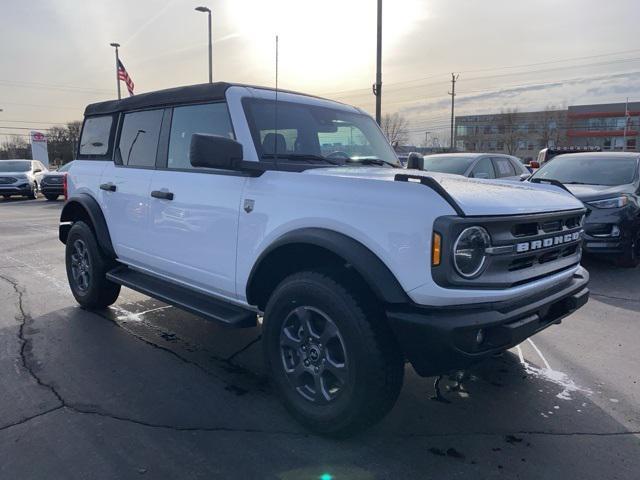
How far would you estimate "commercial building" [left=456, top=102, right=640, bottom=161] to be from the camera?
81256mm

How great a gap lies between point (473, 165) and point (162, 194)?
7.22m

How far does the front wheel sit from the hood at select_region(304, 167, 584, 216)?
27.8 inches

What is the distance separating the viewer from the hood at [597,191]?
7.26 meters

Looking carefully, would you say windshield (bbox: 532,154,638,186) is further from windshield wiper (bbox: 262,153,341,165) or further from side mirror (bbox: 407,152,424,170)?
windshield wiper (bbox: 262,153,341,165)

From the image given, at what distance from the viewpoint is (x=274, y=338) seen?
10.3 ft

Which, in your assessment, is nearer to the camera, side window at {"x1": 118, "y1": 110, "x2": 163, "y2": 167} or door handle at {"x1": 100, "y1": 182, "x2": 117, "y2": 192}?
side window at {"x1": 118, "y1": 110, "x2": 163, "y2": 167}

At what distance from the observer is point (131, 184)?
14.8 feet

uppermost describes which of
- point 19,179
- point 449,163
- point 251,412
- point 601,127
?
point 601,127

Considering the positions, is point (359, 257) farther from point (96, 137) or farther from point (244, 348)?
point (96, 137)

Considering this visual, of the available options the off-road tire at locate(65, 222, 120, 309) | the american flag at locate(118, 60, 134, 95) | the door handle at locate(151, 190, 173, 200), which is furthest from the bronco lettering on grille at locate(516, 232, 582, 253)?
the american flag at locate(118, 60, 134, 95)

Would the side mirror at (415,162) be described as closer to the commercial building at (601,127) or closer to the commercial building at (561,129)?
the commercial building at (561,129)

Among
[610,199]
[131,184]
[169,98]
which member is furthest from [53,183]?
[610,199]

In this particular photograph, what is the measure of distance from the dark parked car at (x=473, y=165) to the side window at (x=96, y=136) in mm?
6141

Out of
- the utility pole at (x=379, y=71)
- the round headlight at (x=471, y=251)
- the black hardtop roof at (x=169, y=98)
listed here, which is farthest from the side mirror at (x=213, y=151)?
the utility pole at (x=379, y=71)
